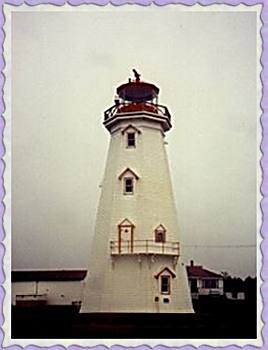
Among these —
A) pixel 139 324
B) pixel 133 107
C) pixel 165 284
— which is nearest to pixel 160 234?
pixel 165 284

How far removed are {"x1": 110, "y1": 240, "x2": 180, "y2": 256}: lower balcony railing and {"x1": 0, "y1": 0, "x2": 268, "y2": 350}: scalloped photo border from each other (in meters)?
0.21

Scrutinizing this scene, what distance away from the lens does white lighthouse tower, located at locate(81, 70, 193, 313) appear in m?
2.05

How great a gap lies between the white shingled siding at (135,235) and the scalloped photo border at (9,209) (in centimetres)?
9

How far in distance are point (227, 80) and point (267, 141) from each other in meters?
0.19

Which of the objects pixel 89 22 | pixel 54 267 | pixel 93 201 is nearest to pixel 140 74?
pixel 89 22

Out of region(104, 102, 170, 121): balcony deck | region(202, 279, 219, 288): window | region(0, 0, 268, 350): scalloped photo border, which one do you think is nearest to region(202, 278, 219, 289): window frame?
region(202, 279, 219, 288): window

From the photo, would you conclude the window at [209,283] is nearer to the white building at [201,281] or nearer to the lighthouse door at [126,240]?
the white building at [201,281]

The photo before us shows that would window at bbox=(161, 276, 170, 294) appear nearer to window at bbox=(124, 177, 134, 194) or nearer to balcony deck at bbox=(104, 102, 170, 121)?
window at bbox=(124, 177, 134, 194)

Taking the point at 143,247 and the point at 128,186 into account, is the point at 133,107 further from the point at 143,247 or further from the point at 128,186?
the point at 143,247

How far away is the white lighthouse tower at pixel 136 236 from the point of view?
Answer: 6.74 feet

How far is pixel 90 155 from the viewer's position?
208 centimetres

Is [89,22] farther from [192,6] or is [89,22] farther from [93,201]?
[93,201]

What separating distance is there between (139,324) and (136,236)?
0.22m

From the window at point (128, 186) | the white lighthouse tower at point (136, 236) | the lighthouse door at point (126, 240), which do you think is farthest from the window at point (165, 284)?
the window at point (128, 186)
